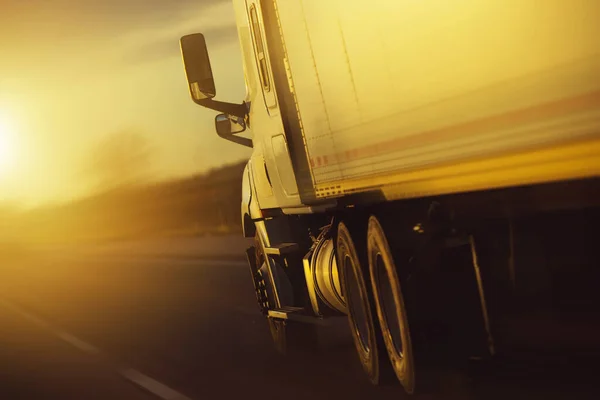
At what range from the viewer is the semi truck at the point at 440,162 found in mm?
6582

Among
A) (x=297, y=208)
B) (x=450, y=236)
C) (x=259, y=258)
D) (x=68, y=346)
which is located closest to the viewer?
(x=450, y=236)

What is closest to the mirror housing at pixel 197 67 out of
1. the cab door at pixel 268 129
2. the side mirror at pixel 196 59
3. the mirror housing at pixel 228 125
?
the side mirror at pixel 196 59

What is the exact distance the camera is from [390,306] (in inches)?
389

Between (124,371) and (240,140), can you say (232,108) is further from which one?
(124,371)

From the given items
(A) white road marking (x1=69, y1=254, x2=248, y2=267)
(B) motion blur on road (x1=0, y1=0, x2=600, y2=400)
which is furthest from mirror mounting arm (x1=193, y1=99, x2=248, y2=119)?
(A) white road marking (x1=69, y1=254, x2=248, y2=267)

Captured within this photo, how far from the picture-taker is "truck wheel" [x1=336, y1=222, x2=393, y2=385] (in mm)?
10281

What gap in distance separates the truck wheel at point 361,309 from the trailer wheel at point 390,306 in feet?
0.49

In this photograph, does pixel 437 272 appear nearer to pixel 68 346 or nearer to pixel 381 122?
pixel 381 122

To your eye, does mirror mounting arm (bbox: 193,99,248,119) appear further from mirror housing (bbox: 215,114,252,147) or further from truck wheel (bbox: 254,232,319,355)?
Result: truck wheel (bbox: 254,232,319,355)

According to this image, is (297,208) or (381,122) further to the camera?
(297,208)

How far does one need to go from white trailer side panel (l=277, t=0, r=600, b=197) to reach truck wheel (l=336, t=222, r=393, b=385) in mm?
470

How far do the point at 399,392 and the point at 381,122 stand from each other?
216cm

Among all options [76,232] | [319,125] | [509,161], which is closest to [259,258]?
[319,125]

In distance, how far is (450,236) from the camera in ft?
27.5
